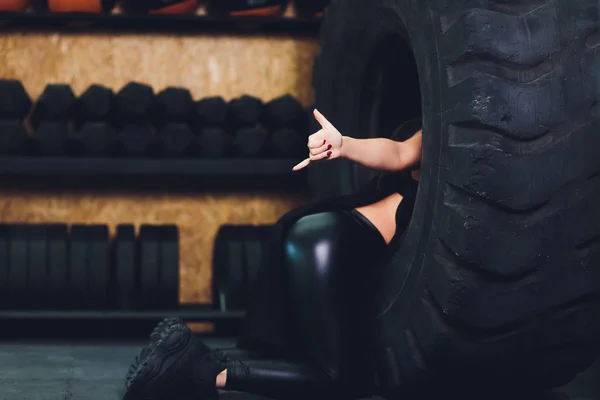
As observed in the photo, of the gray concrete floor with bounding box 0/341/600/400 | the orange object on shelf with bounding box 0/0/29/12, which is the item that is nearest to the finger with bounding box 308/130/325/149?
the gray concrete floor with bounding box 0/341/600/400

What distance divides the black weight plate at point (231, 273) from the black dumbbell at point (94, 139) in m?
0.52

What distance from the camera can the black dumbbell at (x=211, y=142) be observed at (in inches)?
118

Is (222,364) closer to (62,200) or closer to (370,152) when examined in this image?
(370,152)

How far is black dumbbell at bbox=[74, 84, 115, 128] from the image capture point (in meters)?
2.97

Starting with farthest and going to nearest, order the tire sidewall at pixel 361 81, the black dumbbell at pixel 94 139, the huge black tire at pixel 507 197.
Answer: the black dumbbell at pixel 94 139
the tire sidewall at pixel 361 81
the huge black tire at pixel 507 197

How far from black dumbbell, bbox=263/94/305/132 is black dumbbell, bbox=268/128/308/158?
3cm

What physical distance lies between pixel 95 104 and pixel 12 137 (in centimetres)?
29

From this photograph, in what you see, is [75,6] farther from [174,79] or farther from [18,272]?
[18,272]

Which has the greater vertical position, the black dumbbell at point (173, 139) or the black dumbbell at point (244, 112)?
the black dumbbell at point (244, 112)

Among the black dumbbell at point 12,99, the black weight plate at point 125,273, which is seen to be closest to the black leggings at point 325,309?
the black weight plate at point 125,273

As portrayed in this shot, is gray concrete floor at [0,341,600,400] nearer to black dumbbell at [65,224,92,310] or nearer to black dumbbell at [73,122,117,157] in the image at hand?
black dumbbell at [65,224,92,310]

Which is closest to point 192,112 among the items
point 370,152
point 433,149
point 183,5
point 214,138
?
point 214,138

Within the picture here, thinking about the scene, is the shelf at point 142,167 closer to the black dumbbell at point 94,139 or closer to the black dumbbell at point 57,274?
the black dumbbell at point 94,139

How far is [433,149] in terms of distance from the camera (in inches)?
69.0
